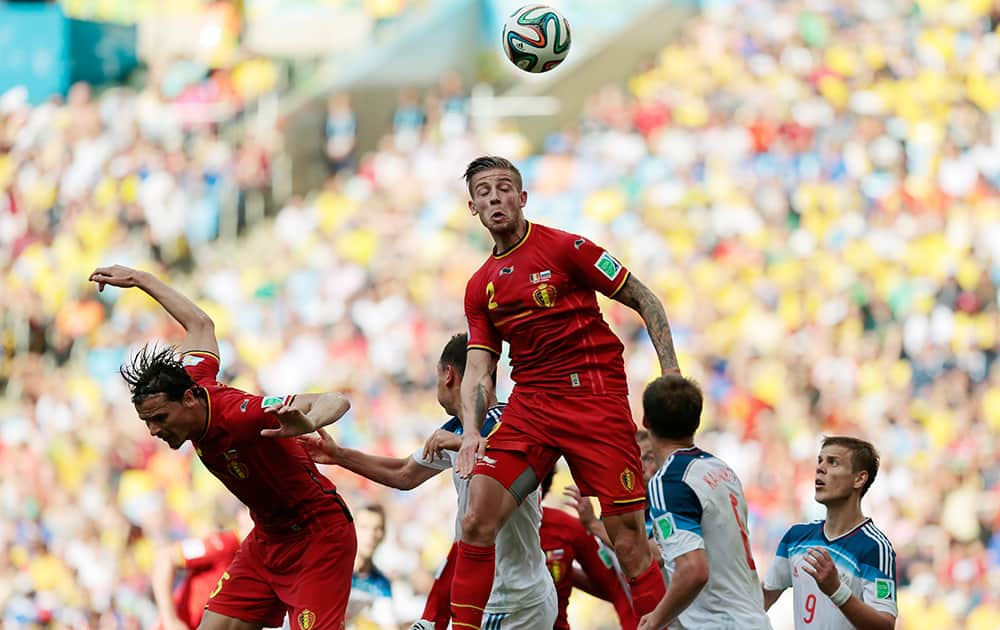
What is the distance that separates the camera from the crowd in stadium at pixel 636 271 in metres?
14.9

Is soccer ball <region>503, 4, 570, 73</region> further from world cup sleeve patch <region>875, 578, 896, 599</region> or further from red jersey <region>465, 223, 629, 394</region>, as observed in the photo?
world cup sleeve patch <region>875, 578, 896, 599</region>

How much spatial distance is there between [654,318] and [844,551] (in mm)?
1343

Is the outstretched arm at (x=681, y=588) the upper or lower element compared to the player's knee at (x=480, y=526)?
lower

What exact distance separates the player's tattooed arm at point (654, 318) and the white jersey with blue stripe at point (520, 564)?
862mm

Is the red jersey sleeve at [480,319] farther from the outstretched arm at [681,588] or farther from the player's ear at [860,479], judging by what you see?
the player's ear at [860,479]

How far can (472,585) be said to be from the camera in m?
6.81

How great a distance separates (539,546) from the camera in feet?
24.4

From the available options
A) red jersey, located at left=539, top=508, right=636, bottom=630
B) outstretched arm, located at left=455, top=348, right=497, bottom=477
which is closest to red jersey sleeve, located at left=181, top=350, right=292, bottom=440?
outstretched arm, located at left=455, top=348, right=497, bottom=477

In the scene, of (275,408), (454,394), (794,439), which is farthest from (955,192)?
(275,408)

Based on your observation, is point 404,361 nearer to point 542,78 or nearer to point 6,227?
point 6,227

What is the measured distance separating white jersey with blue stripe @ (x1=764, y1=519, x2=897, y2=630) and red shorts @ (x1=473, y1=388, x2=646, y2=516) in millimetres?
797

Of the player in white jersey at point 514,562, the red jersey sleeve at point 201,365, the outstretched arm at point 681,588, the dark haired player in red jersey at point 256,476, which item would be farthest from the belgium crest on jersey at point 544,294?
the red jersey sleeve at point 201,365

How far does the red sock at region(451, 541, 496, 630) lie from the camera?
268 inches

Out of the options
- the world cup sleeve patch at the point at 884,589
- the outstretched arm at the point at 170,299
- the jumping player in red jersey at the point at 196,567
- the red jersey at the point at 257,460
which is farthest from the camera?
the jumping player in red jersey at the point at 196,567
